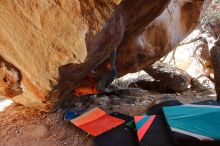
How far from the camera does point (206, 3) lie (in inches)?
201

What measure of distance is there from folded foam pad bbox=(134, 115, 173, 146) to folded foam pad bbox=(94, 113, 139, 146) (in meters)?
0.11

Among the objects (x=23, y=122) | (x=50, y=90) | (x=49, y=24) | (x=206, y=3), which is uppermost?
(x=206, y=3)

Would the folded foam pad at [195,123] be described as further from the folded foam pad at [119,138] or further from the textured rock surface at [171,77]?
the textured rock surface at [171,77]

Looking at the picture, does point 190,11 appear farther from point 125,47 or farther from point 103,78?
point 103,78

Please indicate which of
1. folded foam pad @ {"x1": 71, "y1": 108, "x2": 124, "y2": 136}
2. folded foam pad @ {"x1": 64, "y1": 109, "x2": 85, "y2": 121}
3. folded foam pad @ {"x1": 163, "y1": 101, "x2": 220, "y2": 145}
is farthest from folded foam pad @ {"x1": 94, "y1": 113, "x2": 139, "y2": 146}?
folded foam pad @ {"x1": 64, "y1": 109, "x2": 85, "y2": 121}

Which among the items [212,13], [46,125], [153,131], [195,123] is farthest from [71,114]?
[212,13]

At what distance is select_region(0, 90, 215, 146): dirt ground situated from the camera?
3.10 metres

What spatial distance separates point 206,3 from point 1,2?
4.23 metres

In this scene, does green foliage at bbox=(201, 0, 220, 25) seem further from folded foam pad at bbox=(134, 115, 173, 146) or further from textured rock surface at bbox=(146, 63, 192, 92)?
folded foam pad at bbox=(134, 115, 173, 146)

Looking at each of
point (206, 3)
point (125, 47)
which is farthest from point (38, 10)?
point (206, 3)

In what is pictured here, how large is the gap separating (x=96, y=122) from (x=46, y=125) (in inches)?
27.9

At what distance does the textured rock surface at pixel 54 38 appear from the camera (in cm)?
226

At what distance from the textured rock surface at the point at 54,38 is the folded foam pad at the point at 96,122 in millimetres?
457

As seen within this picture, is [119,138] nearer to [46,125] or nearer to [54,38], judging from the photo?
[46,125]
